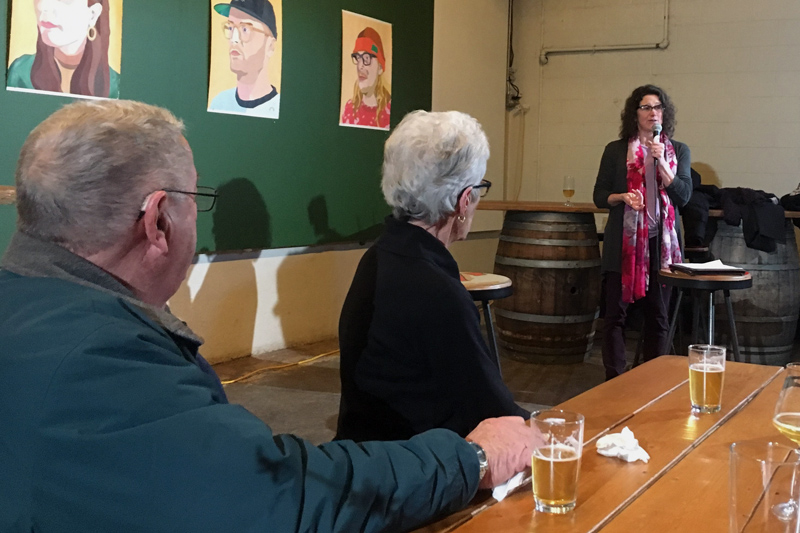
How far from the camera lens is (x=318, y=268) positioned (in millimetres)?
4668

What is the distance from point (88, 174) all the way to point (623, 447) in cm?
84

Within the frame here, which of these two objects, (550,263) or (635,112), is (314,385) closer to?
(550,263)

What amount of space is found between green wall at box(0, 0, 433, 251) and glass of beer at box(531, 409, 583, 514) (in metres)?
2.68

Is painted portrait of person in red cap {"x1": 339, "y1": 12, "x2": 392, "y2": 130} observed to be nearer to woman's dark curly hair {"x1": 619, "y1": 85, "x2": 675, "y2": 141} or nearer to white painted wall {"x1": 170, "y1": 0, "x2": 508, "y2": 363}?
white painted wall {"x1": 170, "y1": 0, "x2": 508, "y2": 363}

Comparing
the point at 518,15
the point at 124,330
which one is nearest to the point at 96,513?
the point at 124,330

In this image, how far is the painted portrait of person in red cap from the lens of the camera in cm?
471

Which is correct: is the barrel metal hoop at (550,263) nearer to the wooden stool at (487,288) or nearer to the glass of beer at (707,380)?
the wooden stool at (487,288)

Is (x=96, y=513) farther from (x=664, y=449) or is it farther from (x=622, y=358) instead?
(x=622, y=358)

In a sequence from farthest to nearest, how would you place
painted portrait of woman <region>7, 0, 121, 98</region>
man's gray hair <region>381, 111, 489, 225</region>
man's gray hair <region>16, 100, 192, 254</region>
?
1. painted portrait of woman <region>7, 0, 121, 98</region>
2. man's gray hair <region>381, 111, 489, 225</region>
3. man's gray hair <region>16, 100, 192, 254</region>

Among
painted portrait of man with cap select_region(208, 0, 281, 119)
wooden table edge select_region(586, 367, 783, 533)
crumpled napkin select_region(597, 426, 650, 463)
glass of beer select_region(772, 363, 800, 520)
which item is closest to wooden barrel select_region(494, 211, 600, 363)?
painted portrait of man with cap select_region(208, 0, 281, 119)

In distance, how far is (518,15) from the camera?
6594 millimetres

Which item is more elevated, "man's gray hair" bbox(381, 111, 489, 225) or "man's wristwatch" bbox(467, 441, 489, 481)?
"man's gray hair" bbox(381, 111, 489, 225)

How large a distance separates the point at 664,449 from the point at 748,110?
17.0 feet

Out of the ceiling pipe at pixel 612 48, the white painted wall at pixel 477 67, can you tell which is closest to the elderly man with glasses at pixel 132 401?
the white painted wall at pixel 477 67
